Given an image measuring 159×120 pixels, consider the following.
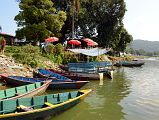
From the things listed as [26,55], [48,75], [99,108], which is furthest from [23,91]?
[26,55]

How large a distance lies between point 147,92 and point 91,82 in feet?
21.9

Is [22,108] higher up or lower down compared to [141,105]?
higher up

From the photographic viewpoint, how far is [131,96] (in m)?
23.6

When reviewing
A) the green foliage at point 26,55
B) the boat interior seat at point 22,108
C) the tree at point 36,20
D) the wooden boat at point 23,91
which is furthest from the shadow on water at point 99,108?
the tree at point 36,20

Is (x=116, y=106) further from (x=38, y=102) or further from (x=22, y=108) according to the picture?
(x=22, y=108)

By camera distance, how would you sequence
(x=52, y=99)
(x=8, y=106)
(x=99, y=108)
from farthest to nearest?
(x=99, y=108) → (x=52, y=99) → (x=8, y=106)

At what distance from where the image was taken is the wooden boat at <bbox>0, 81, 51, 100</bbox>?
17656 millimetres

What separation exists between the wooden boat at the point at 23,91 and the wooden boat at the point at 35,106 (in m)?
1.45

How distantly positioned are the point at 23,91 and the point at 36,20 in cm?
2320

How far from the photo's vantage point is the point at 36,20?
41.4 meters

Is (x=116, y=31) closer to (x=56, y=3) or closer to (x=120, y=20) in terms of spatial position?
(x=120, y=20)

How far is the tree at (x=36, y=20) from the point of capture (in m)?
40.4

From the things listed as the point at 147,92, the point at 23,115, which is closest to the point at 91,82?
the point at 147,92

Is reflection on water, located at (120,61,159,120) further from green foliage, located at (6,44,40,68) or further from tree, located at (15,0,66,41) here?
tree, located at (15,0,66,41)
